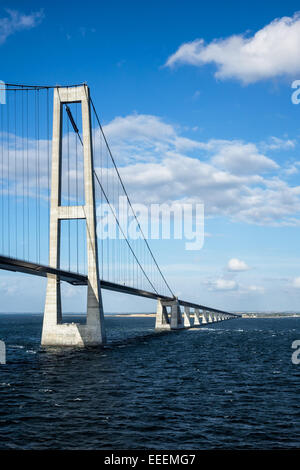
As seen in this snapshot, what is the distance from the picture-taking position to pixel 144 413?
2441 centimetres

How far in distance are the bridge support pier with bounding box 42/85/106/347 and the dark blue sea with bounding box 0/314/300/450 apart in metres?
12.5

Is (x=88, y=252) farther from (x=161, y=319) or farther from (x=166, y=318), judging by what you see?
(x=166, y=318)

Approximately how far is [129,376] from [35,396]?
32.4 ft

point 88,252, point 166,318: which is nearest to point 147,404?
point 88,252

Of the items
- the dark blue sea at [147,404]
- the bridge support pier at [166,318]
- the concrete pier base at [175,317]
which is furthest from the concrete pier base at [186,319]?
the dark blue sea at [147,404]

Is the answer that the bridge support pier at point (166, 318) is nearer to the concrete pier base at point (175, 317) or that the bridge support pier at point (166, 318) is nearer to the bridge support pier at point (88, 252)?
the concrete pier base at point (175, 317)

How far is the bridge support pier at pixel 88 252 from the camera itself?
60.1 metres

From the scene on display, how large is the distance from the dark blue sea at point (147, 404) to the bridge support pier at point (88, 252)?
12.5m

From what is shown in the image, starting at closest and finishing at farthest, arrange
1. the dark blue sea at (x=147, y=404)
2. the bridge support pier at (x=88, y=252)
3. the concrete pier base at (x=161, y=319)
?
1. the dark blue sea at (x=147, y=404)
2. the bridge support pier at (x=88, y=252)
3. the concrete pier base at (x=161, y=319)

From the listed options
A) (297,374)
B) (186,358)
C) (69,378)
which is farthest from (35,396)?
(186,358)

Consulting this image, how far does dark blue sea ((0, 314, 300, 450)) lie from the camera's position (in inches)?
770

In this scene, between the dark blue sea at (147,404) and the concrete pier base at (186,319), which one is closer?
the dark blue sea at (147,404)

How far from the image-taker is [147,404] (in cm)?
2669
